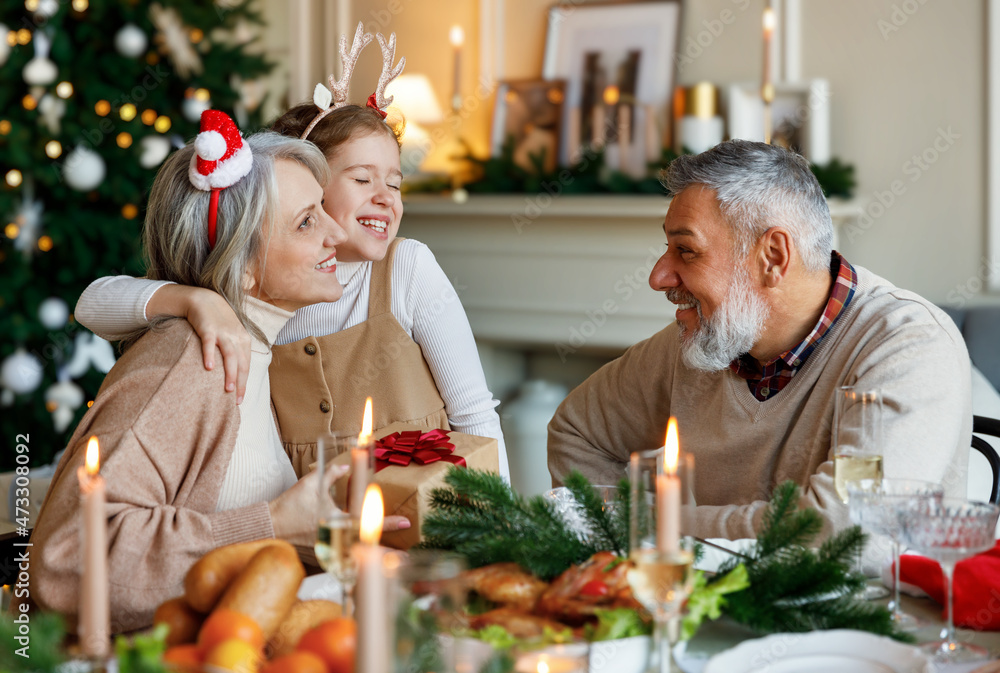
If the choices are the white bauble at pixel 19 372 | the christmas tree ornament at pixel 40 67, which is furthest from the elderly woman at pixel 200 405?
the white bauble at pixel 19 372

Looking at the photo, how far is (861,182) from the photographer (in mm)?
3666

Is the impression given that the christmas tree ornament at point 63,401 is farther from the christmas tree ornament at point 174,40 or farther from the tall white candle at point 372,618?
the tall white candle at point 372,618

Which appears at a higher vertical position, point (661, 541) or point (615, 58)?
point (615, 58)

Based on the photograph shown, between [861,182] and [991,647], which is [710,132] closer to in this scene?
[861,182]

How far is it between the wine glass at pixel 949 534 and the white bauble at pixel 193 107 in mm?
3592

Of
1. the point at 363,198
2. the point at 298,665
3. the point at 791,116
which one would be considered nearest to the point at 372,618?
the point at 298,665

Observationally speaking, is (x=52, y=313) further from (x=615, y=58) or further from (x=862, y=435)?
(x=862, y=435)

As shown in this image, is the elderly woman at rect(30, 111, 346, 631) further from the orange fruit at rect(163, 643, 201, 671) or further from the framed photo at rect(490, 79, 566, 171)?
the framed photo at rect(490, 79, 566, 171)

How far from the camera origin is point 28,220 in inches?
151

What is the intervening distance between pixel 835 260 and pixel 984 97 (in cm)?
210

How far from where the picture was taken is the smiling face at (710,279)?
1682 millimetres

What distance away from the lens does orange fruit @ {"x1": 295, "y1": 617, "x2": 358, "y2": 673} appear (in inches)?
30.3

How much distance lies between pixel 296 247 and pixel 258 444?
0.35m

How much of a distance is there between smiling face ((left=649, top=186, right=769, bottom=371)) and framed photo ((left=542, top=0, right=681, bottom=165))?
231 cm
